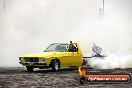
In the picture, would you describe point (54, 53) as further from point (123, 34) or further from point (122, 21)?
point (122, 21)

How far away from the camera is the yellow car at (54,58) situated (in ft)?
74.9

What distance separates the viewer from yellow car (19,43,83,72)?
74.9ft

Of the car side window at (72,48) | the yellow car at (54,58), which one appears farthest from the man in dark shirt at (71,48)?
the yellow car at (54,58)

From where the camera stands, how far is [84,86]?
1493cm

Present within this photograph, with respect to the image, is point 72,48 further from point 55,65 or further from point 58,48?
point 55,65

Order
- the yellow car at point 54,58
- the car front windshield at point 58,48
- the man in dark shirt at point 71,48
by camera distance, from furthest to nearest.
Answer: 1. the man in dark shirt at point 71,48
2. the car front windshield at point 58,48
3. the yellow car at point 54,58

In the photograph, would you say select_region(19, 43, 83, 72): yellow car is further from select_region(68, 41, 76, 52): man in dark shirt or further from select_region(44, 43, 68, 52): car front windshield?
select_region(68, 41, 76, 52): man in dark shirt

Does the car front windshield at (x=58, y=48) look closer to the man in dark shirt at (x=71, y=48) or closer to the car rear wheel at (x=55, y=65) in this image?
the man in dark shirt at (x=71, y=48)

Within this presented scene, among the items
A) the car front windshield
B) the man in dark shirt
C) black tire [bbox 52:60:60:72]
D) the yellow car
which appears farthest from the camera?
the man in dark shirt

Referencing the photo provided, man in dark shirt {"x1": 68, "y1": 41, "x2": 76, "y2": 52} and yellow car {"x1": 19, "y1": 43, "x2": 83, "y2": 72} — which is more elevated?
man in dark shirt {"x1": 68, "y1": 41, "x2": 76, "y2": 52}

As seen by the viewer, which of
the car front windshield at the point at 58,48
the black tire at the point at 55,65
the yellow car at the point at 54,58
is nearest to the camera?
the yellow car at the point at 54,58

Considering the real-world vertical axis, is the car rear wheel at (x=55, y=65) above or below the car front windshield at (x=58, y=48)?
below

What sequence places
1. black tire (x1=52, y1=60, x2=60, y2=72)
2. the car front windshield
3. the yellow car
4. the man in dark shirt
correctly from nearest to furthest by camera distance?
the yellow car, black tire (x1=52, y1=60, x2=60, y2=72), the car front windshield, the man in dark shirt

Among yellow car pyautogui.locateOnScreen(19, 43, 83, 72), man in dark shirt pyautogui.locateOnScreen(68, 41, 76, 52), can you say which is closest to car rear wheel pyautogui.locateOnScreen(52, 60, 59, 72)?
yellow car pyautogui.locateOnScreen(19, 43, 83, 72)
